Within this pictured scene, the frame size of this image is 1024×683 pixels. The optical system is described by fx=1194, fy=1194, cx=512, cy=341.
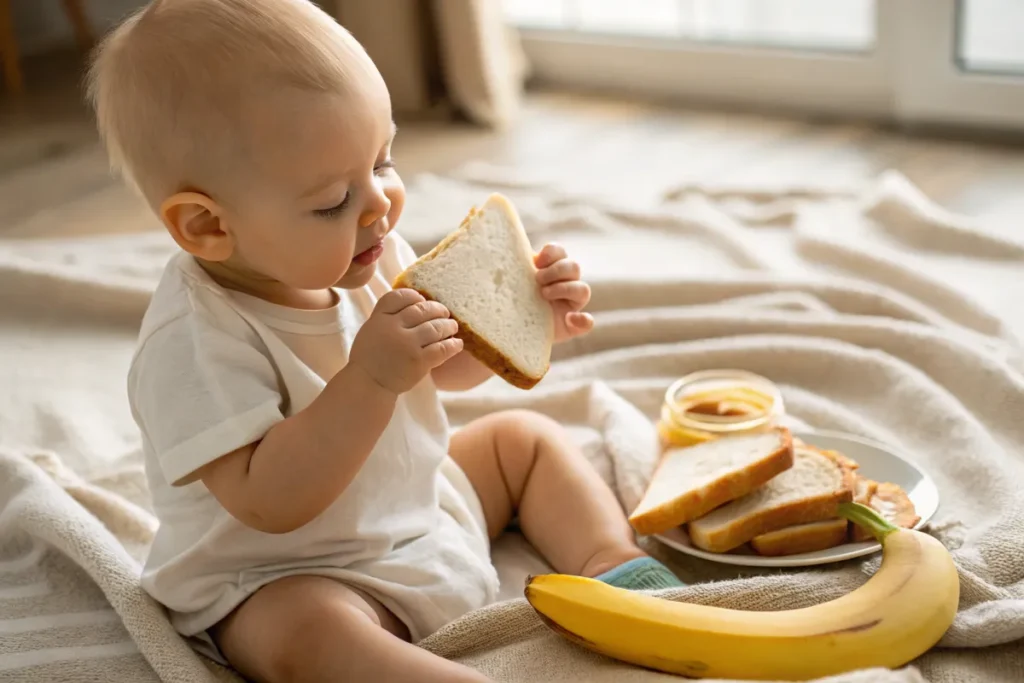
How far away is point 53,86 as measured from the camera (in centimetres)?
317

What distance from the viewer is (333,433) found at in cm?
93

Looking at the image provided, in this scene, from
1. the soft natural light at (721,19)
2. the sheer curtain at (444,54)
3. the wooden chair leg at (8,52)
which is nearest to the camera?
the soft natural light at (721,19)

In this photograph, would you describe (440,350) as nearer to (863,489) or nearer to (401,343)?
(401,343)

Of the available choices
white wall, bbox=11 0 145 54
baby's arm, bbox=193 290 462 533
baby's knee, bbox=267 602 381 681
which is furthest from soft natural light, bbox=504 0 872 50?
baby's knee, bbox=267 602 381 681

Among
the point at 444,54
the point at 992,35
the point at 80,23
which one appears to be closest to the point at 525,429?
Answer: the point at 992,35

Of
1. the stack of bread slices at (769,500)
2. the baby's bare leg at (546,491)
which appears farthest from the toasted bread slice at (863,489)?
the baby's bare leg at (546,491)

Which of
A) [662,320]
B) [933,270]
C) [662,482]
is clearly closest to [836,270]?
[933,270]

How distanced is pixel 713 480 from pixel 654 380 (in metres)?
0.37

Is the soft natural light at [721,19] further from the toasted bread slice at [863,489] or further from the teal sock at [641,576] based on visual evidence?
the teal sock at [641,576]

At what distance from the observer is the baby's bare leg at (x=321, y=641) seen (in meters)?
0.92

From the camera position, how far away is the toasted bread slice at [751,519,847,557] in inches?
42.5

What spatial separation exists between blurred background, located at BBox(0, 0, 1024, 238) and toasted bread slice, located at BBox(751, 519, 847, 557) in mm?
979

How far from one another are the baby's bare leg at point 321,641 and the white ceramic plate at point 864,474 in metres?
0.30

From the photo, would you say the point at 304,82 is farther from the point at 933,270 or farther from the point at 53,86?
the point at 53,86
